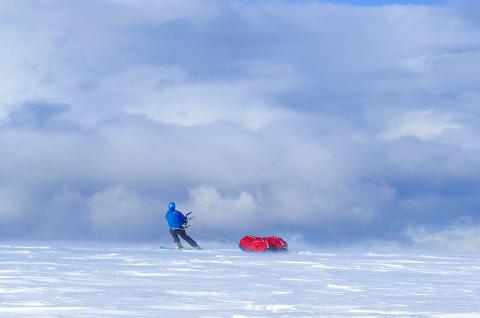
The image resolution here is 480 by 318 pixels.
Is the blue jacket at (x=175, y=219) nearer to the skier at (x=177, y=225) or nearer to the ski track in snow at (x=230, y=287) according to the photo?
the skier at (x=177, y=225)

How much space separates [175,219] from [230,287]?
503 inches

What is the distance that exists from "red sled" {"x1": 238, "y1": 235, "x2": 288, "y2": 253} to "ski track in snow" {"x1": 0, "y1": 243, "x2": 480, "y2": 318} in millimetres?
3485

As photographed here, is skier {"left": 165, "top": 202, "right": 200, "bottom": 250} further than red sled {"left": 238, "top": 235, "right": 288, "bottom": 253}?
Yes

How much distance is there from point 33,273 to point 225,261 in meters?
5.42

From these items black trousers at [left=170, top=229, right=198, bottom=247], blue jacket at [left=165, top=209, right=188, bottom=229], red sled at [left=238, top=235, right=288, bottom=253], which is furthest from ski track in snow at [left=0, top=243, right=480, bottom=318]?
blue jacket at [left=165, top=209, right=188, bottom=229]

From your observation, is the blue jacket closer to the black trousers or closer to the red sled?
the black trousers

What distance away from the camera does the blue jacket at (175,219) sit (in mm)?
25562

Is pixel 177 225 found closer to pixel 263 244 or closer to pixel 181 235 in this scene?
pixel 181 235

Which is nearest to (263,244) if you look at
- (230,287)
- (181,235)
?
(181,235)

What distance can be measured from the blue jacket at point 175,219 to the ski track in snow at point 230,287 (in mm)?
5020

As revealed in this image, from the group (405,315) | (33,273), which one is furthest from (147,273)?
(405,315)

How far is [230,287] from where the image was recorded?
12.9 m

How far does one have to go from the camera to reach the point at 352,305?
1076 centimetres

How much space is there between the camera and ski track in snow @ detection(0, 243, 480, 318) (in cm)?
1006
